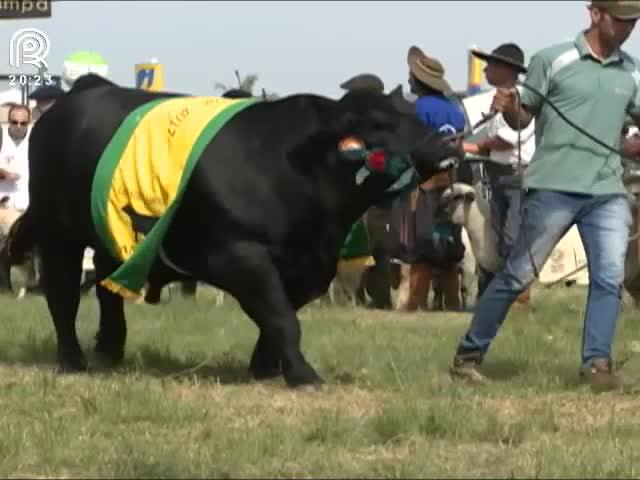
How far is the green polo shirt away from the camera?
812 cm

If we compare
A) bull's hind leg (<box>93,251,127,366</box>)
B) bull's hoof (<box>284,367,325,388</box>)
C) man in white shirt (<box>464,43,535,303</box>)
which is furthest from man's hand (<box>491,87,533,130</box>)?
man in white shirt (<box>464,43,535,303</box>)

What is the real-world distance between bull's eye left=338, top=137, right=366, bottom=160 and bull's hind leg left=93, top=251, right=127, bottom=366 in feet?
6.06

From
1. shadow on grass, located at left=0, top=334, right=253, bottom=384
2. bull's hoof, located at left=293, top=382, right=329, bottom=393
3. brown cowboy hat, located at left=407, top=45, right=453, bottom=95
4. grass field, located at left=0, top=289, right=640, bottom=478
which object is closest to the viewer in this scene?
grass field, located at left=0, top=289, right=640, bottom=478

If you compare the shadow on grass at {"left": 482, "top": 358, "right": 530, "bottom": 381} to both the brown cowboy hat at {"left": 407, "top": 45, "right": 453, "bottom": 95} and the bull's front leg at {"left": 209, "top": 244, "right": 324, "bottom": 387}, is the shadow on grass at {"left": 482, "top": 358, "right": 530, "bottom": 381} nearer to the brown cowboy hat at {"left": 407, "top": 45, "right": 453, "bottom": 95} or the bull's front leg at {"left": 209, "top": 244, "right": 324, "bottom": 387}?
the bull's front leg at {"left": 209, "top": 244, "right": 324, "bottom": 387}

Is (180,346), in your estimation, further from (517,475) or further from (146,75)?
(146,75)

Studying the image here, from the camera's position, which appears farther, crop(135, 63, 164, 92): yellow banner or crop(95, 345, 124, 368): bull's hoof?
crop(135, 63, 164, 92): yellow banner

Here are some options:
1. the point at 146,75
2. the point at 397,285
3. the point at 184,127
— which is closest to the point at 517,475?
the point at 184,127

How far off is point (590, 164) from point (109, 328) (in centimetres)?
276

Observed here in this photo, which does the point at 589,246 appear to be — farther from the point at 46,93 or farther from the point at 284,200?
the point at 46,93

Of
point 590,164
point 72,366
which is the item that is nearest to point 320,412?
point 590,164

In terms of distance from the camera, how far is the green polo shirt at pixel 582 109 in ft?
26.7

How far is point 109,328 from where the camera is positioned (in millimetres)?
9266

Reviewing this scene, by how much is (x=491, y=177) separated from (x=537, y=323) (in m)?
1.97

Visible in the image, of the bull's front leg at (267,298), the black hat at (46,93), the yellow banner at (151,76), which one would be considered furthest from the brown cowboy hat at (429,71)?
the yellow banner at (151,76)
